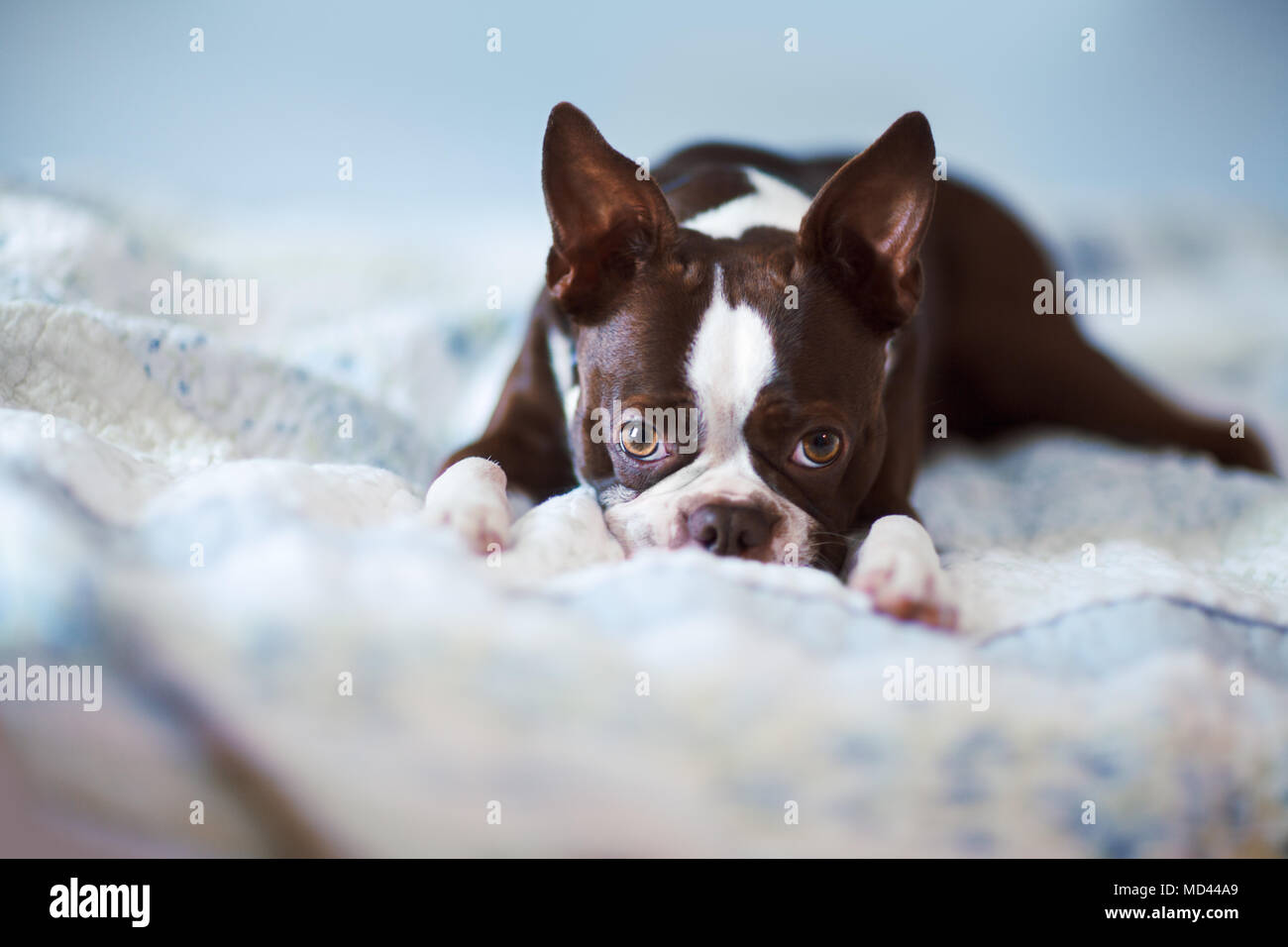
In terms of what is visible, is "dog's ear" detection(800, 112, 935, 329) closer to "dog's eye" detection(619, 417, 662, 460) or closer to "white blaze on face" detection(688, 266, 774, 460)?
"white blaze on face" detection(688, 266, 774, 460)

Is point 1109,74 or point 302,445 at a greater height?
point 1109,74

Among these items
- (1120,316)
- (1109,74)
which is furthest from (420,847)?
(1109,74)

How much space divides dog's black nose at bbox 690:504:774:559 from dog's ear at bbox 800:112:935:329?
64cm

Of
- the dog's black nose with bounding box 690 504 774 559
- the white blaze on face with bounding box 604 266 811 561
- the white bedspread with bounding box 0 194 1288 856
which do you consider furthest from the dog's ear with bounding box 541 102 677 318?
the white bedspread with bounding box 0 194 1288 856

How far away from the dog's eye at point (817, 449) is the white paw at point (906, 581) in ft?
0.82

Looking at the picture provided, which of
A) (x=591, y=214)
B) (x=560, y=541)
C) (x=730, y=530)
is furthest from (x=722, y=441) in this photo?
(x=591, y=214)

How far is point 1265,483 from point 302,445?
2518 mm

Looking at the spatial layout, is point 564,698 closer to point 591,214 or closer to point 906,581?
point 906,581
